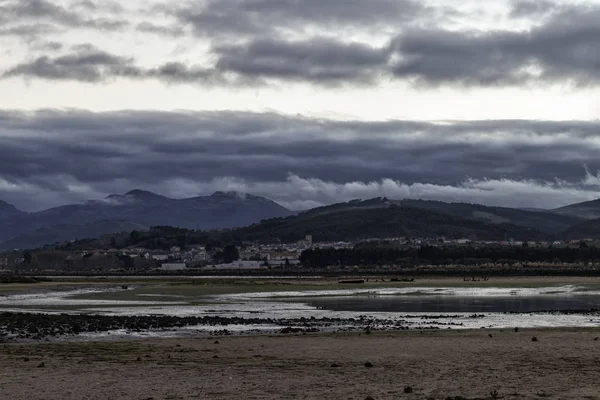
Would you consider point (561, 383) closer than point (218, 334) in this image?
Yes

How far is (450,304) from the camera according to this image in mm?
68875

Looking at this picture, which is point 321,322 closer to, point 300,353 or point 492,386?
point 300,353

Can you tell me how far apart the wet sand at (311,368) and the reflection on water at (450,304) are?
76.3 feet

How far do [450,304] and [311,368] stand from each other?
43.2 metres

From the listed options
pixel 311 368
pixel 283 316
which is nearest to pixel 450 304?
pixel 283 316

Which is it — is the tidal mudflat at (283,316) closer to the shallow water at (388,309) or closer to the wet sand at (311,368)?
the shallow water at (388,309)

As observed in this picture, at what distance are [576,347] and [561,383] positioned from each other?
915 centimetres

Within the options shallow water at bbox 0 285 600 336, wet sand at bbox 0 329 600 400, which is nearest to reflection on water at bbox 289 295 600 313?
shallow water at bbox 0 285 600 336

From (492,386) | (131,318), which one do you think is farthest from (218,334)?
(492,386)

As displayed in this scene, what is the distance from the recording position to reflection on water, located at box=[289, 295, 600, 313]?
202 feet

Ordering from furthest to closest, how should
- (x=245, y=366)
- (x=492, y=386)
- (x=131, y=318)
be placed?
(x=131, y=318)
(x=245, y=366)
(x=492, y=386)

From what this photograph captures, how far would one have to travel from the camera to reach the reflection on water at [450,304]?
61.6 m

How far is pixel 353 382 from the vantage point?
79.3 feet

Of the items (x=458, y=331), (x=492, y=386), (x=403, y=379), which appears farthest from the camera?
(x=458, y=331)
